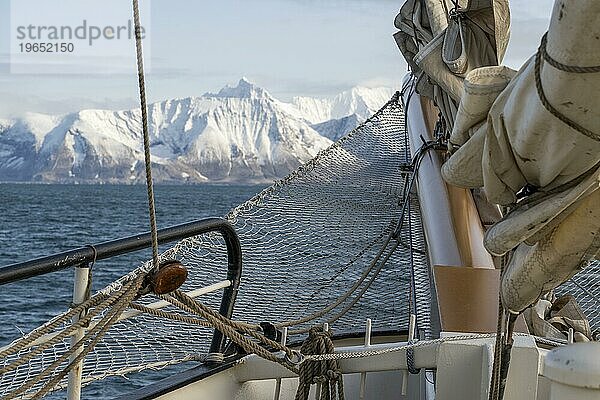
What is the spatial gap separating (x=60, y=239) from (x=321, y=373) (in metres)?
30.1

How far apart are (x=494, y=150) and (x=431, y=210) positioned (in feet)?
6.56

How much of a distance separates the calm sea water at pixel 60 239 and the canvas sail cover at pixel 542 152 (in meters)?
1.65

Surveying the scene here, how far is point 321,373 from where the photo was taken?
220cm

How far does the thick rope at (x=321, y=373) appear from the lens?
7.18 feet

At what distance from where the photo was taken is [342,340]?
3125 millimetres

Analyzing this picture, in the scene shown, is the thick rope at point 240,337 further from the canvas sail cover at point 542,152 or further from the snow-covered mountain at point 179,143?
the snow-covered mountain at point 179,143

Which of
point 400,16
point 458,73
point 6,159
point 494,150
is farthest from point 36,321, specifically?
point 6,159

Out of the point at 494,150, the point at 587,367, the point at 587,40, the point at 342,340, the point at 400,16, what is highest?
the point at 400,16

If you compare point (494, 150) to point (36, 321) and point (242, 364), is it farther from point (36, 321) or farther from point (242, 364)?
point (36, 321)

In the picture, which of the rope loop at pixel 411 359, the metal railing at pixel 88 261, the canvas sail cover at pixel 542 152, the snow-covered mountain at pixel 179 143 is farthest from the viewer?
the snow-covered mountain at pixel 179 143

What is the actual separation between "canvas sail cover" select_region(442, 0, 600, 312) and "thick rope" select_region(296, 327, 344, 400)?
64cm

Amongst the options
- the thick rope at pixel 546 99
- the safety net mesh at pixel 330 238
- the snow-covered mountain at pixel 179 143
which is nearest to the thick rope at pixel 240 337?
the thick rope at pixel 546 99

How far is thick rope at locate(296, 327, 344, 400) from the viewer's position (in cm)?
219

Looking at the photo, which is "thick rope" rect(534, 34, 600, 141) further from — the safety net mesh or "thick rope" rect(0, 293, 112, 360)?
the safety net mesh
